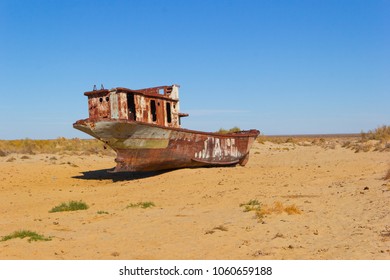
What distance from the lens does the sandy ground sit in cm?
547

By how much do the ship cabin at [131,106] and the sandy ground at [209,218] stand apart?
7.58ft

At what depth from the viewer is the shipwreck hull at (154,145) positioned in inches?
534

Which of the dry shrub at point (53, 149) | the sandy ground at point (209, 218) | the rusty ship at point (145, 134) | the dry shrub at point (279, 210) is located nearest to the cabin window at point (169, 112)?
the rusty ship at point (145, 134)

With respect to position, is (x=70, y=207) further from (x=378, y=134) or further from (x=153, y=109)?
(x=378, y=134)

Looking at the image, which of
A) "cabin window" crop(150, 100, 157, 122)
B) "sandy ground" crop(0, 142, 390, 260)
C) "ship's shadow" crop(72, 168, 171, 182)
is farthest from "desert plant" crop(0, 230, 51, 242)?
"cabin window" crop(150, 100, 157, 122)

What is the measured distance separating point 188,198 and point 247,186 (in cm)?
203

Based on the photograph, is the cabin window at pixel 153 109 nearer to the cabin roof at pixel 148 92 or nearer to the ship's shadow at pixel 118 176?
the cabin roof at pixel 148 92

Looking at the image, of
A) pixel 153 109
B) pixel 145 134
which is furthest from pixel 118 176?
pixel 145 134

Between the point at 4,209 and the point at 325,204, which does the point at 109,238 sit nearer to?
the point at 325,204

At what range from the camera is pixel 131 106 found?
1482 centimetres

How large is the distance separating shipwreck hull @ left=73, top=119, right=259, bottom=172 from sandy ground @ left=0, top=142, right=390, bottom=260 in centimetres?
60
